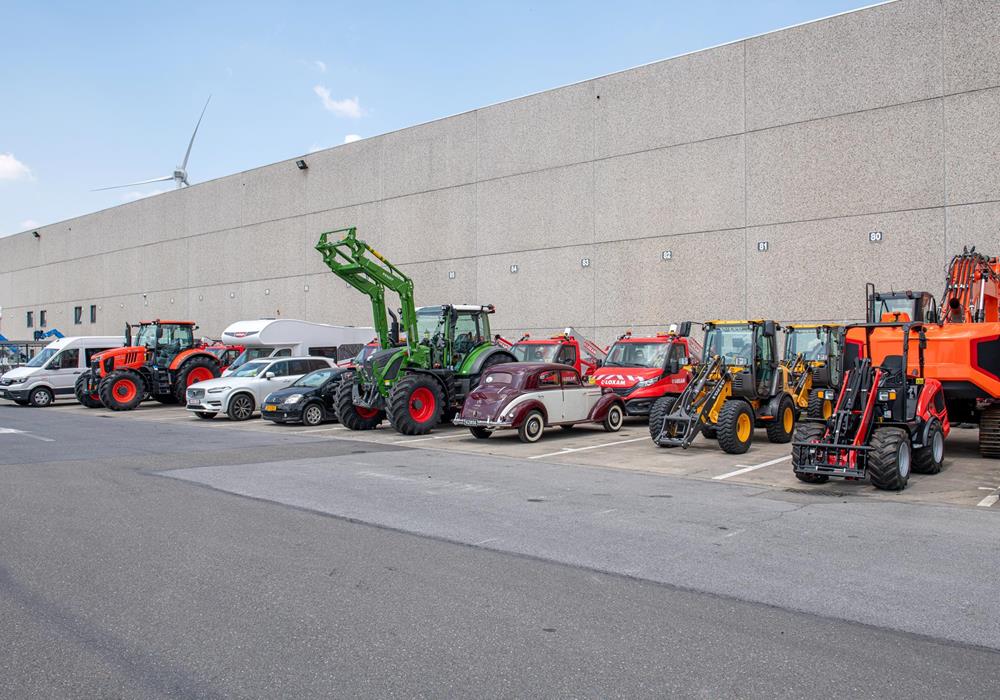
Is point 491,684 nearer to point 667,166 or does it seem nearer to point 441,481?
point 441,481

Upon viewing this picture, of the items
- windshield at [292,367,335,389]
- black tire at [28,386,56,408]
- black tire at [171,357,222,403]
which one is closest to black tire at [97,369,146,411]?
black tire at [171,357,222,403]

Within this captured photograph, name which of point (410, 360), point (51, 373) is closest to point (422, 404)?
point (410, 360)

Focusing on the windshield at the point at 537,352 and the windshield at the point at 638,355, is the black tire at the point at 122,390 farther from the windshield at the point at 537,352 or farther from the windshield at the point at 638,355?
the windshield at the point at 638,355

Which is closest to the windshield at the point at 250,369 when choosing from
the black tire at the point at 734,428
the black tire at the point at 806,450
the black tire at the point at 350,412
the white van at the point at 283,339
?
the white van at the point at 283,339

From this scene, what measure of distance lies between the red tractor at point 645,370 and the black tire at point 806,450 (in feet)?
26.2

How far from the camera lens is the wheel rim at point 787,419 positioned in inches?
637

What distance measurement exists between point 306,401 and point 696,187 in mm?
13329

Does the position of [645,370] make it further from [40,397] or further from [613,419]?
[40,397]

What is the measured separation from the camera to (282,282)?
3925cm

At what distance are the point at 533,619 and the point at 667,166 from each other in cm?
2236

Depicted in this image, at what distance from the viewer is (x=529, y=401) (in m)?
16.7

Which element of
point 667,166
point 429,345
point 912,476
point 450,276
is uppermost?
point 667,166

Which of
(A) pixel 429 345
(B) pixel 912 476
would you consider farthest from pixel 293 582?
(A) pixel 429 345

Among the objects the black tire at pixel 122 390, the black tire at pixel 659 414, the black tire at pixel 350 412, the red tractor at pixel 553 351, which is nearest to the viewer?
the black tire at pixel 659 414
